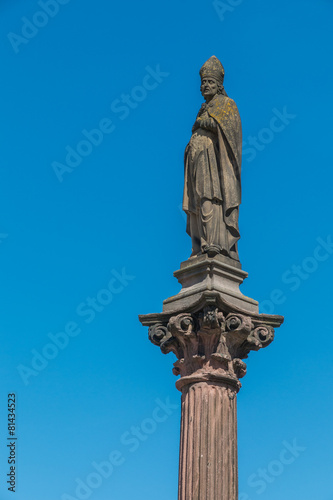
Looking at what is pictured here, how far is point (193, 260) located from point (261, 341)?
68.4 inches

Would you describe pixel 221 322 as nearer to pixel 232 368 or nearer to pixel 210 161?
pixel 232 368

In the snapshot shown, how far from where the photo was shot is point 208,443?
13852 millimetres

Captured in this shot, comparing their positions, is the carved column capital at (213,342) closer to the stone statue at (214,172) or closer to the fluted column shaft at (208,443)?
the fluted column shaft at (208,443)

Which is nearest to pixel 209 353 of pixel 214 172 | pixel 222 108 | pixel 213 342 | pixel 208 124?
pixel 213 342

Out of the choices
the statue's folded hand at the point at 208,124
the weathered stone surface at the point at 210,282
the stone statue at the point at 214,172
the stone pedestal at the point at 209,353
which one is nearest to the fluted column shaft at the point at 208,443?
the stone pedestal at the point at 209,353

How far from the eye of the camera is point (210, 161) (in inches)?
626

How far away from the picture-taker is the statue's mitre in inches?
651

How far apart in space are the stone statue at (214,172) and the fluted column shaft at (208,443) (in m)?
2.33

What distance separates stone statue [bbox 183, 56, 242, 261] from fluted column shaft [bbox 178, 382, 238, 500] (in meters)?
2.33

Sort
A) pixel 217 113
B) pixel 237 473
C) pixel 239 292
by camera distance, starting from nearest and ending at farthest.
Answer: pixel 237 473
pixel 239 292
pixel 217 113

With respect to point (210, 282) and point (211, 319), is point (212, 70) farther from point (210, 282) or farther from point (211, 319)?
point (211, 319)

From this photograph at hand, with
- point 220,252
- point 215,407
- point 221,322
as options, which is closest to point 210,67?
point 220,252

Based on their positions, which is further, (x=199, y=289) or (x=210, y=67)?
(x=210, y=67)

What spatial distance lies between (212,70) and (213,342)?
16.7 ft
